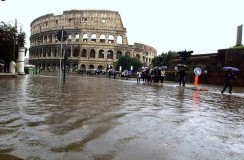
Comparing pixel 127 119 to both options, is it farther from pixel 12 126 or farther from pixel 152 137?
pixel 12 126

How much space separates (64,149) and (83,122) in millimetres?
1875

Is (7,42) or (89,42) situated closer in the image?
(7,42)

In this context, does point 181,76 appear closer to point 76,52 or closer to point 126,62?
point 126,62

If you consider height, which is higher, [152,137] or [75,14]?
[75,14]

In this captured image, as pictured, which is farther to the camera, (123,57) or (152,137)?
(123,57)

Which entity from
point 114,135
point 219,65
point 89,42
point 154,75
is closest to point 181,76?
point 154,75

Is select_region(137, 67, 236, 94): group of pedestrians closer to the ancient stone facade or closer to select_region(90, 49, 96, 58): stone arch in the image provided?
the ancient stone facade

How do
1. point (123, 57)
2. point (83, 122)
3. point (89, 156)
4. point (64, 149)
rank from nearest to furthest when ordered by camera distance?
1. point (89, 156)
2. point (64, 149)
3. point (83, 122)
4. point (123, 57)

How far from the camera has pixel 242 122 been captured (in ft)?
22.7

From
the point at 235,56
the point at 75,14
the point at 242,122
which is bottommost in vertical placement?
the point at 242,122

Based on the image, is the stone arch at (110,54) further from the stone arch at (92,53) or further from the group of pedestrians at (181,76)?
the group of pedestrians at (181,76)

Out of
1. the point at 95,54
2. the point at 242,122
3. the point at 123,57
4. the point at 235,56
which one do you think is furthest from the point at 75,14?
the point at 242,122

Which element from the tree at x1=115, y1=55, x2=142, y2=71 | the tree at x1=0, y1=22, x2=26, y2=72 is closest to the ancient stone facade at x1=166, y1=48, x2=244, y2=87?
the tree at x1=0, y1=22, x2=26, y2=72

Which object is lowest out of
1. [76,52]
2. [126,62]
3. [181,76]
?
[181,76]
